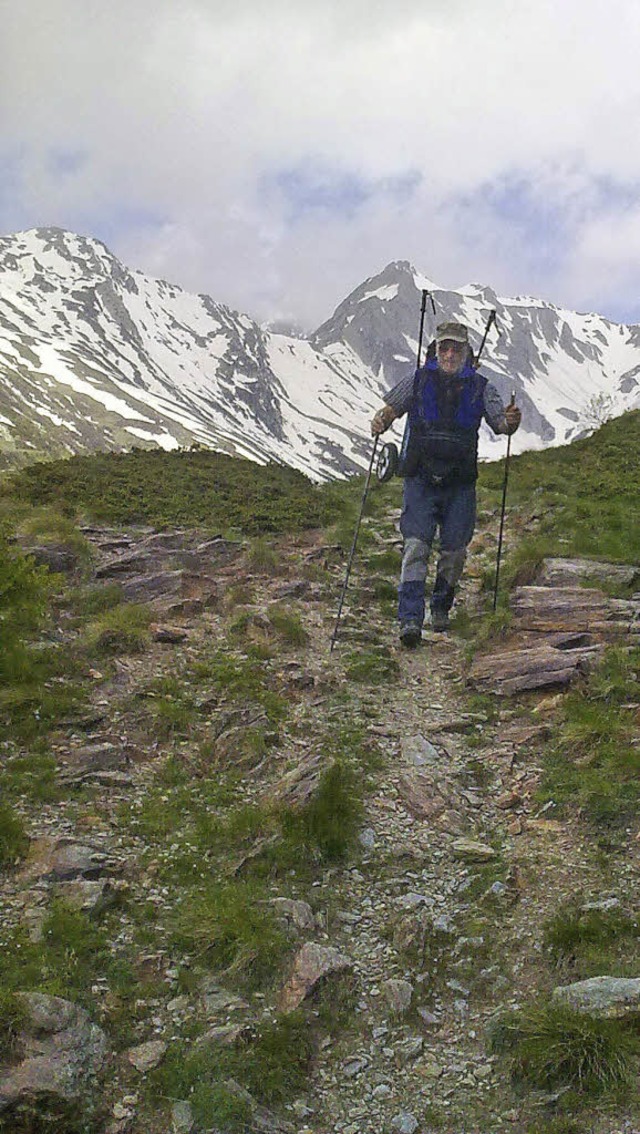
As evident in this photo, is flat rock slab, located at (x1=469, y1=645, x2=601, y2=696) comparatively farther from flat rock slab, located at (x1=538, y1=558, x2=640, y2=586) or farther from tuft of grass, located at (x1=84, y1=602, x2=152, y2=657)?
tuft of grass, located at (x1=84, y1=602, x2=152, y2=657)

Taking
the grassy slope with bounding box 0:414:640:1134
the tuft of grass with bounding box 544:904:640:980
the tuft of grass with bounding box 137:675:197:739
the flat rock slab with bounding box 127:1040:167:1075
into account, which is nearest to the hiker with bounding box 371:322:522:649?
the grassy slope with bounding box 0:414:640:1134

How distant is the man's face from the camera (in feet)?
39.1

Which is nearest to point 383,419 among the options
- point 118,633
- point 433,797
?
point 118,633

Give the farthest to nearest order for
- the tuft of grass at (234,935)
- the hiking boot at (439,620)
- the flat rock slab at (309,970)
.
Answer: the hiking boot at (439,620) → the tuft of grass at (234,935) → the flat rock slab at (309,970)

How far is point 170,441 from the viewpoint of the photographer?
7037 inches

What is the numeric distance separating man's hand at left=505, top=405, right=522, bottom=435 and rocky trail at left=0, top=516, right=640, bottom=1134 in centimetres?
249

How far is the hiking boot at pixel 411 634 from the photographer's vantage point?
11.7 metres

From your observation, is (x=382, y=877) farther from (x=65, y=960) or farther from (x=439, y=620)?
(x=439, y=620)

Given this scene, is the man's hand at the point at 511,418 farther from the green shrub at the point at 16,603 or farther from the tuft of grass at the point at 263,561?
the green shrub at the point at 16,603

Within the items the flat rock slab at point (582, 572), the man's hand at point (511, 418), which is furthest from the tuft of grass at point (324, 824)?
the man's hand at point (511, 418)

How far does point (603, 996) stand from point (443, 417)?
28.7 ft

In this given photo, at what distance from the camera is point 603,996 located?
187 inches

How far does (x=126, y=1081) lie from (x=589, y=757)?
16.3 ft

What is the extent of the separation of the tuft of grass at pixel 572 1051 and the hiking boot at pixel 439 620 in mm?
8098
